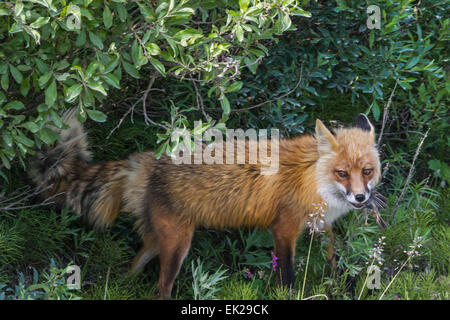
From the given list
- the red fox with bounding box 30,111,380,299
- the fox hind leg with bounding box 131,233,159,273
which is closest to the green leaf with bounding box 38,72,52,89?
the red fox with bounding box 30,111,380,299

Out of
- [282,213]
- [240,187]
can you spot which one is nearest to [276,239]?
[282,213]

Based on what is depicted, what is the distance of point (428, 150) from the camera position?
6219 millimetres

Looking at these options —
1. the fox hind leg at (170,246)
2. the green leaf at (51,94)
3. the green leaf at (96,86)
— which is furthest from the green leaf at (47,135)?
the fox hind leg at (170,246)

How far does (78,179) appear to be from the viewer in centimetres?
480

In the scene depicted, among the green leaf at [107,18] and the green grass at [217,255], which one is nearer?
the green leaf at [107,18]

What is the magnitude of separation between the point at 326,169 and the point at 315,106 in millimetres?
1435

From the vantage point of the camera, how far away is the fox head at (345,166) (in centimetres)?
446

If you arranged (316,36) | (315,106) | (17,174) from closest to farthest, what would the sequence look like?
1. (17,174)
2. (316,36)
3. (315,106)

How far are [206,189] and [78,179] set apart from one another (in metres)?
1.09

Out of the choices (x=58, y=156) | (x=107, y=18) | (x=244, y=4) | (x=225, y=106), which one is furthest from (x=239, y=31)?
(x=58, y=156)

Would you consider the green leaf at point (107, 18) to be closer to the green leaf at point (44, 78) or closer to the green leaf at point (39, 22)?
the green leaf at point (39, 22)

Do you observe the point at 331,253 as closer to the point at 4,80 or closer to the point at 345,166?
the point at 345,166

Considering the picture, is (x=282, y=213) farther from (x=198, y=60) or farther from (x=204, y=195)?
(x=198, y=60)

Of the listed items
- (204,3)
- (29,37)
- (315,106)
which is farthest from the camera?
(315,106)
